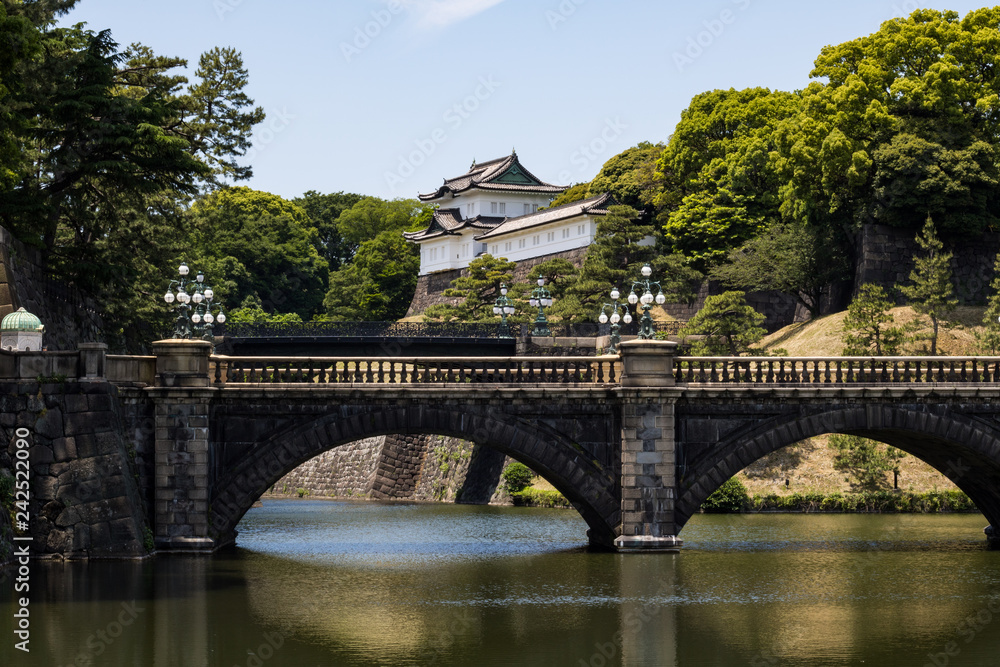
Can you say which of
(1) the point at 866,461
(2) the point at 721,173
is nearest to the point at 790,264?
(2) the point at 721,173

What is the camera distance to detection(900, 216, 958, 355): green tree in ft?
212

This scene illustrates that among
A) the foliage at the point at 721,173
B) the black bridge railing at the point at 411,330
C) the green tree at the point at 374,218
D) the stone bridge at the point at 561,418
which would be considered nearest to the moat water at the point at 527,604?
the stone bridge at the point at 561,418

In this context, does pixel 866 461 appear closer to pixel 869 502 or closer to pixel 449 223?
pixel 869 502

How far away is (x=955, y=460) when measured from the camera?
42.3 metres

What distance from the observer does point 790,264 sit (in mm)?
74125

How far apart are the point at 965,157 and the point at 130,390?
1812 inches

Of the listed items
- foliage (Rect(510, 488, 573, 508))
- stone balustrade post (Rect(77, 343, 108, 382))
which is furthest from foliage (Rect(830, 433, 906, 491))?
stone balustrade post (Rect(77, 343, 108, 382))

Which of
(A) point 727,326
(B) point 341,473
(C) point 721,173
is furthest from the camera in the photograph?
(C) point 721,173

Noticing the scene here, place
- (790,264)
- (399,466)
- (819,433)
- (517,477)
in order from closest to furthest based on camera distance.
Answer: (819,433), (517,477), (399,466), (790,264)

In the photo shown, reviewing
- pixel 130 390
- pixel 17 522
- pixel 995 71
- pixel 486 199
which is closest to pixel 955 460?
pixel 130 390

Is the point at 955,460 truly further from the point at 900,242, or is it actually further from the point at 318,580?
the point at 900,242

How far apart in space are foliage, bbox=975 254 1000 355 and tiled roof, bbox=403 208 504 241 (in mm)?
55701

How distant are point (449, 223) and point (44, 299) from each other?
249 feet

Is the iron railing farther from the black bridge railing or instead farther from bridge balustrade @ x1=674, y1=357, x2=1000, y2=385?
bridge balustrade @ x1=674, y1=357, x2=1000, y2=385
